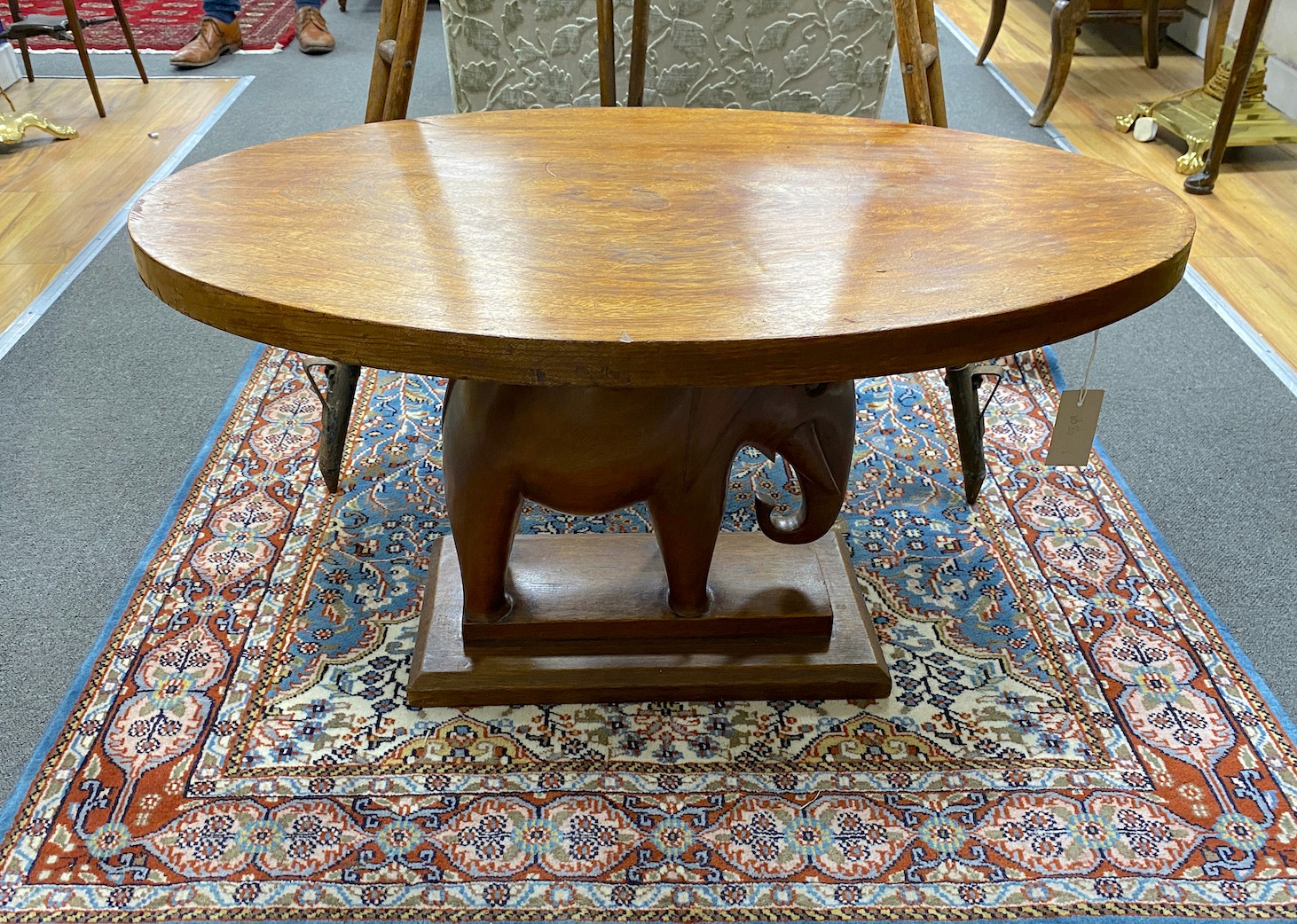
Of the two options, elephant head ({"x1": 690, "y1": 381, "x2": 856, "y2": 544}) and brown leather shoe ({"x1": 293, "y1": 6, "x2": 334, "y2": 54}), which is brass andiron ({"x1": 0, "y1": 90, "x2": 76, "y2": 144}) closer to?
brown leather shoe ({"x1": 293, "y1": 6, "x2": 334, "y2": 54})

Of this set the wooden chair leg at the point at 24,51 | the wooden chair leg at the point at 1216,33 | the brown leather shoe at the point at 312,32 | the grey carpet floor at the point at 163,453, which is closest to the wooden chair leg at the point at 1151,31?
the wooden chair leg at the point at 1216,33

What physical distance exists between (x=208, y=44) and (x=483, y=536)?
11.8 feet

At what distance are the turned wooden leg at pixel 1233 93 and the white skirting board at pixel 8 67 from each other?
386 cm

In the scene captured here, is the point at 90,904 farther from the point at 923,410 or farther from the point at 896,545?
the point at 923,410

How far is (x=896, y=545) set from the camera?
1700 mm

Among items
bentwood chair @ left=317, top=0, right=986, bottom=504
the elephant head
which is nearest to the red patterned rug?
bentwood chair @ left=317, top=0, right=986, bottom=504

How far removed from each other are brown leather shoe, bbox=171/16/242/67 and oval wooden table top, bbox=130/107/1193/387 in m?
3.18

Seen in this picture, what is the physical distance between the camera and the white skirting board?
12.3 feet

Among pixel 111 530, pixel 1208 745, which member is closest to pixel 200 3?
pixel 111 530

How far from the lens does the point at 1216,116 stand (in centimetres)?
312

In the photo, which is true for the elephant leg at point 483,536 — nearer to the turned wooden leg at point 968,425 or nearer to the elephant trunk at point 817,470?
the elephant trunk at point 817,470

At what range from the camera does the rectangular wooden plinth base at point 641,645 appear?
1.39 m

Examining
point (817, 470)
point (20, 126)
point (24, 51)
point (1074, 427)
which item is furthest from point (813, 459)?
point (24, 51)

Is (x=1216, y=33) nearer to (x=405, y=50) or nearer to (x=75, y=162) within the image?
(x=405, y=50)
